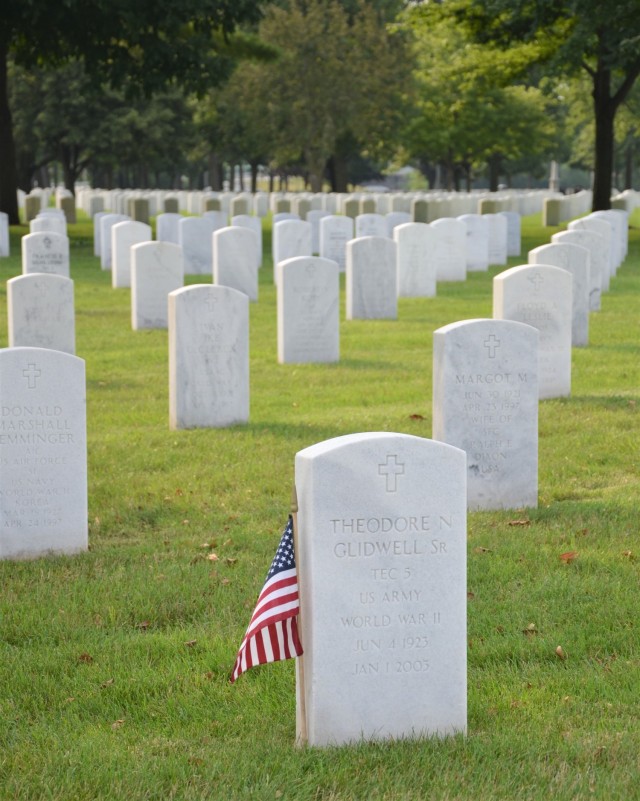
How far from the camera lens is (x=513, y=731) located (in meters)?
5.08

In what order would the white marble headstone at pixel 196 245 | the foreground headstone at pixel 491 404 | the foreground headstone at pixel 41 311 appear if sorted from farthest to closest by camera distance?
the white marble headstone at pixel 196 245, the foreground headstone at pixel 41 311, the foreground headstone at pixel 491 404

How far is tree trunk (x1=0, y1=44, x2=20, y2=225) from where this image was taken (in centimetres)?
3203

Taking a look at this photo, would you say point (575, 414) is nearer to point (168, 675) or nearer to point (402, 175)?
point (168, 675)

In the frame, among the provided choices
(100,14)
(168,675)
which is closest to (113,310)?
(100,14)

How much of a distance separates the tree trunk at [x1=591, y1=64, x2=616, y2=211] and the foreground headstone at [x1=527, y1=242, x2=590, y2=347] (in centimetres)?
1797

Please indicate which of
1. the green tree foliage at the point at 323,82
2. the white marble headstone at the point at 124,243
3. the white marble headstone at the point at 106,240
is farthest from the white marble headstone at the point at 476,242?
the green tree foliage at the point at 323,82

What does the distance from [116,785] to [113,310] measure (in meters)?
15.8

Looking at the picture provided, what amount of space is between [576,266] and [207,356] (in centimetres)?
535

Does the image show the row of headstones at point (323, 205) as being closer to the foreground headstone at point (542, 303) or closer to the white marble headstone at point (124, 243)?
the white marble headstone at point (124, 243)

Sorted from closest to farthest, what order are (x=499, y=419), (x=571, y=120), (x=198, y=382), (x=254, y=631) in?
(x=254, y=631)
(x=499, y=419)
(x=198, y=382)
(x=571, y=120)

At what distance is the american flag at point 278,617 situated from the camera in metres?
4.90

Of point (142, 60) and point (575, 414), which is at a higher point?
point (142, 60)

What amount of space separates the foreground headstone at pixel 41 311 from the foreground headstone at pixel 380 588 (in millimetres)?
8905

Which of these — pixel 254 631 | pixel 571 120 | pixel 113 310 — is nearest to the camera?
pixel 254 631
